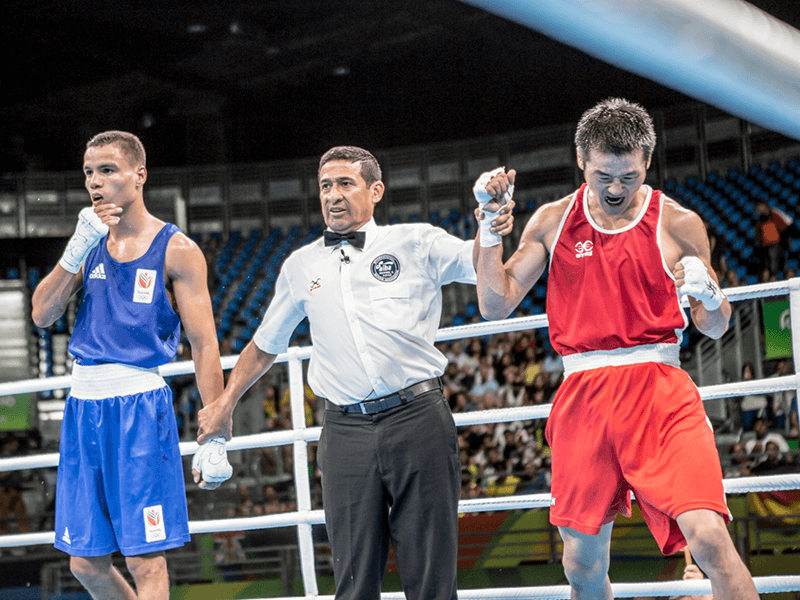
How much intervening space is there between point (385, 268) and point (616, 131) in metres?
0.79

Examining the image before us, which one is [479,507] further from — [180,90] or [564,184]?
[180,90]

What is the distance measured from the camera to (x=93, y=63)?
1360cm

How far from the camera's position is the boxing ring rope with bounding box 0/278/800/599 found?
9.09 ft

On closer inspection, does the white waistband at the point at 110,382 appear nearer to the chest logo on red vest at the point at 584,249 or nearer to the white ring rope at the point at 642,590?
the white ring rope at the point at 642,590

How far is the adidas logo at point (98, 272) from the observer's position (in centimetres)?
282

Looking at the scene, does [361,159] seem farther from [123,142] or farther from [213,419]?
[213,419]

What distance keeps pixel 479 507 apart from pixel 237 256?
1175 cm

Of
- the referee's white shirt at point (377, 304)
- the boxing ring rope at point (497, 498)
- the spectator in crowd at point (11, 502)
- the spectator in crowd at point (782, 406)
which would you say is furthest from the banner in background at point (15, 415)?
the referee's white shirt at point (377, 304)

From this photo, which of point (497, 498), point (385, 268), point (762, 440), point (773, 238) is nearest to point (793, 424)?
point (762, 440)

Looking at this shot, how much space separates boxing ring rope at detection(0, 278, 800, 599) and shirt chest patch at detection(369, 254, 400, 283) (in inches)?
20.4

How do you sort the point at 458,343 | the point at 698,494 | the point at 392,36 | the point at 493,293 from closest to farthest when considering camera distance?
the point at 698,494 → the point at 493,293 → the point at 458,343 → the point at 392,36

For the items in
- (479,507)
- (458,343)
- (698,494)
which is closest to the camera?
(698,494)

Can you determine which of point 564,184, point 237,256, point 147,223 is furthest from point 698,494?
point 237,256

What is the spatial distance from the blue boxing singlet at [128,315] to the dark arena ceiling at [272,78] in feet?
31.3
